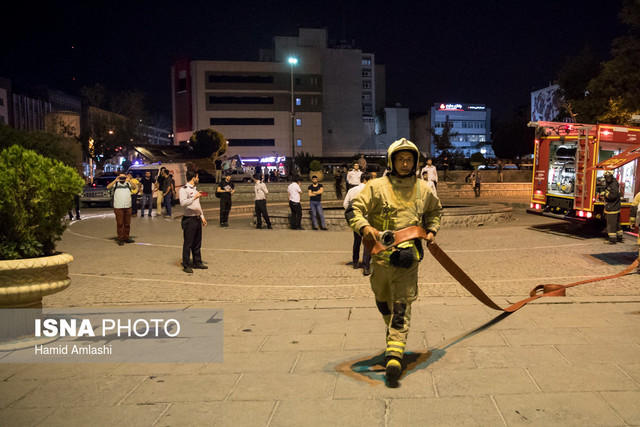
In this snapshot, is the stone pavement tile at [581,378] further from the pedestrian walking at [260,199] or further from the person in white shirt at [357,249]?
the pedestrian walking at [260,199]

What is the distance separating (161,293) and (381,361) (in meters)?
4.32

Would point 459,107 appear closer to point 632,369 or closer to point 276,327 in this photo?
point 276,327

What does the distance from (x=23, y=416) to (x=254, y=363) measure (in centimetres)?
174

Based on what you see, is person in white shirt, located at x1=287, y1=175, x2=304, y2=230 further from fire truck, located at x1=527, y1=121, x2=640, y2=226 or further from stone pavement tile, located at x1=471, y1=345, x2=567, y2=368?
stone pavement tile, located at x1=471, y1=345, x2=567, y2=368

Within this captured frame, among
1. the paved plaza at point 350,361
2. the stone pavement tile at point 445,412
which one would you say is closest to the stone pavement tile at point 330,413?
the paved plaza at point 350,361

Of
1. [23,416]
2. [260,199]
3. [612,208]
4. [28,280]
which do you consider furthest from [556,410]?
[260,199]

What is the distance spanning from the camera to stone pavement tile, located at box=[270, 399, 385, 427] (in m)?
3.44

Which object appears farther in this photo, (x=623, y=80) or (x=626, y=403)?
(x=623, y=80)

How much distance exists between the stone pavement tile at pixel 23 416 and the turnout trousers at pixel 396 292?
2445 mm

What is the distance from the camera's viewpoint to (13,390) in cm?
409

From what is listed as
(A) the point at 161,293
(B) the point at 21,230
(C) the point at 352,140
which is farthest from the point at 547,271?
(C) the point at 352,140

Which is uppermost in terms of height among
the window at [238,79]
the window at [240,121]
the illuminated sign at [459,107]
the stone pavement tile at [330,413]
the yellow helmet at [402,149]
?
the window at [238,79]

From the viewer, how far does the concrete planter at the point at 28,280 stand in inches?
196

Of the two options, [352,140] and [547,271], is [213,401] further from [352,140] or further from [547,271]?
[352,140]
